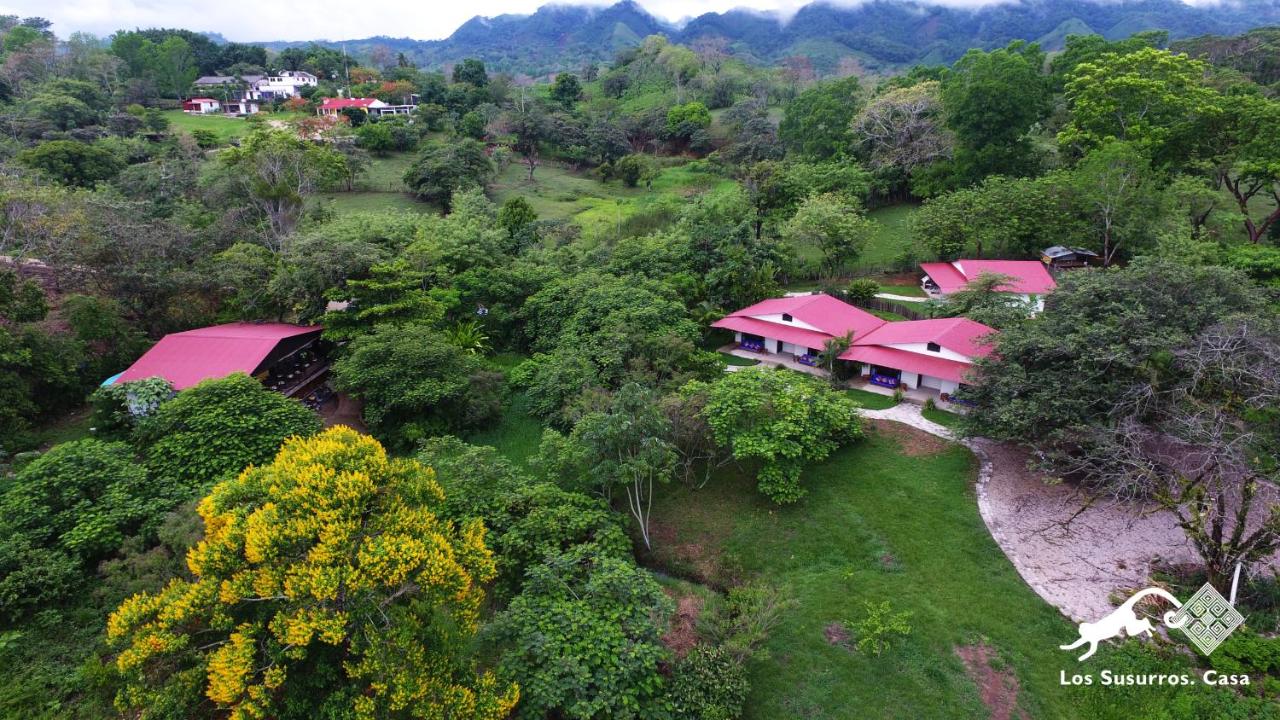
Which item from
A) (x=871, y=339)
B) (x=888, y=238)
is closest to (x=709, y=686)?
(x=871, y=339)

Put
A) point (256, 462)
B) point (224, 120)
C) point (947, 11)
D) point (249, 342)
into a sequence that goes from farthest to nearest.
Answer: point (947, 11) < point (224, 120) < point (249, 342) < point (256, 462)

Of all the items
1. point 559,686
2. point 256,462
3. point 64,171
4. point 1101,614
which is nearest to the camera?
point 559,686

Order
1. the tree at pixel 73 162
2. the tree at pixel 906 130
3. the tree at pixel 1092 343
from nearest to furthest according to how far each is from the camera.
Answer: the tree at pixel 1092 343 → the tree at pixel 73 162 → the tree at pixel 906 130


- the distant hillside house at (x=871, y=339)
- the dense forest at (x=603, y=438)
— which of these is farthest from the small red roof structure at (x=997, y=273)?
the distant hillside house at (x=871, y=339)

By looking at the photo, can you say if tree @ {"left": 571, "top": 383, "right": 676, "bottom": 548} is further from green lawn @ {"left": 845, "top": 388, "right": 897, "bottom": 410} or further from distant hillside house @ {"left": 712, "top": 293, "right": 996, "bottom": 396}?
distant hillside house @ {"left": 712, "top": 293, "right": 996, "bottom": 396}

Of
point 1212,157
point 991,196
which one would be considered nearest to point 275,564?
→ point 991,196

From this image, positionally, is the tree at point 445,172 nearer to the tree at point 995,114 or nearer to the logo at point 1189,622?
the tree at point 995,114

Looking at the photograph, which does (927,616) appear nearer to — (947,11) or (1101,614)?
(1101,614)
